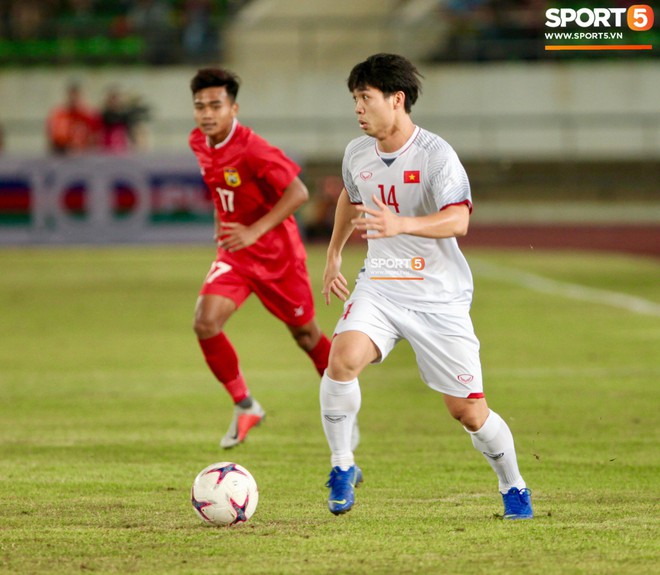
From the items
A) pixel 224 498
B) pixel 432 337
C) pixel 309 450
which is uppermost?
pixel 432 337

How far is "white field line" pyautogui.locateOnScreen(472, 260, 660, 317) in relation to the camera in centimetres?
1631

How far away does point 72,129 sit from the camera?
26000 millimetres

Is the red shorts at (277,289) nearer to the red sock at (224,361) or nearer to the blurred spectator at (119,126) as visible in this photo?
the red sock at (224,361)

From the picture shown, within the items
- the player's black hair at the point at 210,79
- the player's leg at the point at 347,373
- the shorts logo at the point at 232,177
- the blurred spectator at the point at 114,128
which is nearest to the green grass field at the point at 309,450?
the player's leg at the point at 347,373

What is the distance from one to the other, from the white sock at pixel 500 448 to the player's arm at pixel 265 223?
2.56 m

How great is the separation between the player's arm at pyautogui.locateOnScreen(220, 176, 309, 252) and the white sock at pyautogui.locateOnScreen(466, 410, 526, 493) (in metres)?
2.56

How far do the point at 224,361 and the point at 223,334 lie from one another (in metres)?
0.17

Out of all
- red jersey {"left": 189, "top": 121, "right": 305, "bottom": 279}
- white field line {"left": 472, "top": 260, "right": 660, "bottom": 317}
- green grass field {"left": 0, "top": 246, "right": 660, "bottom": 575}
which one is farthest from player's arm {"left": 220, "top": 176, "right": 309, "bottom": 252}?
white field line {"left": 472, "top": 260, "right": 660, "bottom": 317}

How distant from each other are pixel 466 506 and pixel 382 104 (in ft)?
6.08

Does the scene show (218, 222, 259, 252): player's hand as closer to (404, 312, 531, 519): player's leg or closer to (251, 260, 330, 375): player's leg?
(251, 260, 330, 375): player's leg

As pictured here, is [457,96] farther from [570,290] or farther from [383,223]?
[383,223]

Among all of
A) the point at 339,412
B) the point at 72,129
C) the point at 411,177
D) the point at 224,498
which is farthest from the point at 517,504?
the point at 72,129

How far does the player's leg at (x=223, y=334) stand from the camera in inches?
322

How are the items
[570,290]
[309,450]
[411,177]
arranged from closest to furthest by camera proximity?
[411,177] → [309,450] → [570,290]
